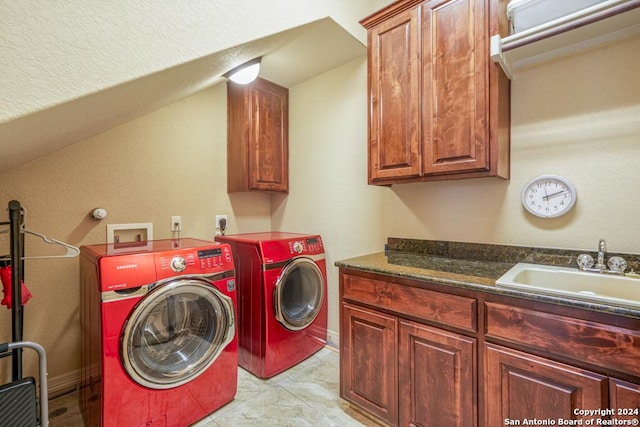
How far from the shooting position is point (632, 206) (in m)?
1.38

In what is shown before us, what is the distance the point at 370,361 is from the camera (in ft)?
5.26

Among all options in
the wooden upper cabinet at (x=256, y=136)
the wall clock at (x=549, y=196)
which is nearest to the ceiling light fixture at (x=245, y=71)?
the wooden upper cabinet at (x=256, y=136)

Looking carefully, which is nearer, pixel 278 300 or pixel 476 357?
pixel 476 357

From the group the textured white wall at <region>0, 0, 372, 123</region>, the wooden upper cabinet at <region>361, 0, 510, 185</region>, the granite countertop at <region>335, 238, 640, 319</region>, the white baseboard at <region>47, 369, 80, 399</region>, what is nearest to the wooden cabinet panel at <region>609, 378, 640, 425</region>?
the granite countertop at <region>335, 238, 640, 319</region>

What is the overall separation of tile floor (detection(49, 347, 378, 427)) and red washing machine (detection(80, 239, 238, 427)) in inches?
3.1

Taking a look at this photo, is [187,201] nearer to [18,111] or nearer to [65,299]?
[65,299]

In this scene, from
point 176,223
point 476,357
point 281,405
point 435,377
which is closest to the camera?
point 476,357

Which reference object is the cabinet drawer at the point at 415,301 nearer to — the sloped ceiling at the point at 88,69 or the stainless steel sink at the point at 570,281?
the stainless steel sink at the point at 570,281

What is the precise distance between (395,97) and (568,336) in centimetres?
139

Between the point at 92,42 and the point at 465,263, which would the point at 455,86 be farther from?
the point at 92,42

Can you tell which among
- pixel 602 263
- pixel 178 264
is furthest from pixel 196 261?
pixel 602 263

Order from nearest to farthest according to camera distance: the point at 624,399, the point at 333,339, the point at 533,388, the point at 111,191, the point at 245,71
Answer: the point at 624,399, the point at 533,388, the point at 111,191, the point at 245,71, the point at 333,339

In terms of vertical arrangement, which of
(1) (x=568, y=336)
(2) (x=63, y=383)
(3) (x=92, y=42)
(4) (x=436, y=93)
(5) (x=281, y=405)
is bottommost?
(5) (x=281, y=405)

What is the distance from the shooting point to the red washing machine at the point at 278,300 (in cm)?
204
